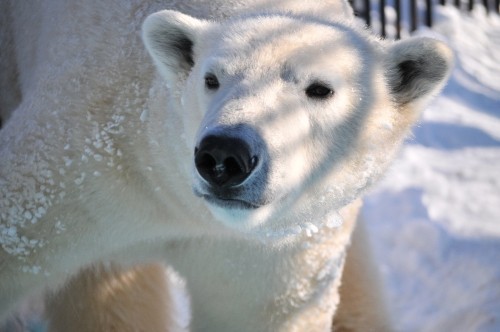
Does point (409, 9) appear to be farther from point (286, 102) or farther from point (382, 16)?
point (286, 102)

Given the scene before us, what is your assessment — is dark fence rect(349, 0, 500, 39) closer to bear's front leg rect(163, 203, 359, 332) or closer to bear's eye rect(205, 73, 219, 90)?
bear's front leg rect(163, 203, 359, 332)

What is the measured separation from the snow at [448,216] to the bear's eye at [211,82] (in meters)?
1.00

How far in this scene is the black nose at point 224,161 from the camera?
7.34 feet

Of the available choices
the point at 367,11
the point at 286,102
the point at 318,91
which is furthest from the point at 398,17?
the point at 286,102

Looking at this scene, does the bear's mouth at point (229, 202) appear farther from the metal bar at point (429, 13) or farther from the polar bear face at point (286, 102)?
the metal bar at point (429, 13)

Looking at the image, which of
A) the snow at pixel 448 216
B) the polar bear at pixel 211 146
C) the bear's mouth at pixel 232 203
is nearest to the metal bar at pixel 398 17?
the snow at pixel 448 216

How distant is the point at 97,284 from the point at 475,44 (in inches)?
177

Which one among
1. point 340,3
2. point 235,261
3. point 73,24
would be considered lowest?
point 235,261

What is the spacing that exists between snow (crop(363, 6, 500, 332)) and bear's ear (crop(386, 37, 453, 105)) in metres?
0.56

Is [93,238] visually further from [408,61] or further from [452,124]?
[452,124]

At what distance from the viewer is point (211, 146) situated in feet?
7.35

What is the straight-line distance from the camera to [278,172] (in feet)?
8.01

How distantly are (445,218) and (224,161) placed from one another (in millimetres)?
2844

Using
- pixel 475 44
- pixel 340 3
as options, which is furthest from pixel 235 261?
pixel 475 44
